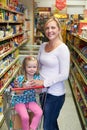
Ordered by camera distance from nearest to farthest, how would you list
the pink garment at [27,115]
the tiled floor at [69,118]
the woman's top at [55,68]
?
1. the pink garment at [27,115]
2. the woman's top at [55,68]
3. the tiled floor at [69,118]

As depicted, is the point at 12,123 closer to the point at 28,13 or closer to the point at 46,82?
the point at 46,82

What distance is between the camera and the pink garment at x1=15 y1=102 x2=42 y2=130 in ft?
7.88

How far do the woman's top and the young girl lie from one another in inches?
4.9

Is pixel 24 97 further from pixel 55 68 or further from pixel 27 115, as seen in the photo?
pixel 55 68

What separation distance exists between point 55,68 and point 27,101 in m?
0.45

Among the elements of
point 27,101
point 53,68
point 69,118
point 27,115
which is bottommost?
point 69,118

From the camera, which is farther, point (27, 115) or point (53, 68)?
point (53, 68)

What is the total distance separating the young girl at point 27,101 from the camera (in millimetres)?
2408

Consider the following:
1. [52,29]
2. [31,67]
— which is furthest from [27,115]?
[52,29]

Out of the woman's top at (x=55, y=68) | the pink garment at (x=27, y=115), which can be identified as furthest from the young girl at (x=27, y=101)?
the woman's top at (x=55, y=68)

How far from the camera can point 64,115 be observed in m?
4.78

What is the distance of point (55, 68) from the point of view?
2.60 metres

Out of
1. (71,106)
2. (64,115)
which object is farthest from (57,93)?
(71,106)

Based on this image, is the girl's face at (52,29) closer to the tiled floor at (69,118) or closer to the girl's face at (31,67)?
the girl's face at (31,67)
